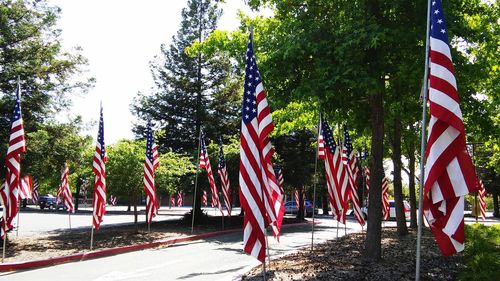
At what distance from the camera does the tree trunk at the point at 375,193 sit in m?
9.49

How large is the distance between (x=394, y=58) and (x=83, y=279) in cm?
816

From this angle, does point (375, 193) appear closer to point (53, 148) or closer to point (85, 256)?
point (85, 256)

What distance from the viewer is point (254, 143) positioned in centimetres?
729

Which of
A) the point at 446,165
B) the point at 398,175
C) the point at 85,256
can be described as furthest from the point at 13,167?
the point at 398,175

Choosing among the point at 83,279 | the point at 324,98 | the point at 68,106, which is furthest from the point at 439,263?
the point at 68,106

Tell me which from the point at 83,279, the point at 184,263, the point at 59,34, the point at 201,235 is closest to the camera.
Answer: the point at 83,279

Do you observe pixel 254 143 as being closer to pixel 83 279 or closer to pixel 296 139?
pixel 83 279

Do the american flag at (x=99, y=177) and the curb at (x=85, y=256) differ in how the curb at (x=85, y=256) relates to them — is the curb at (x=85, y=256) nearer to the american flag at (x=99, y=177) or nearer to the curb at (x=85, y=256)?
the curb at (x=85, y=256)

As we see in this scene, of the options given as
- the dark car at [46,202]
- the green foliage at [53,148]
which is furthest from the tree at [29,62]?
the dark car at [46,202]

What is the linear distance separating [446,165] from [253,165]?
291 centimetres

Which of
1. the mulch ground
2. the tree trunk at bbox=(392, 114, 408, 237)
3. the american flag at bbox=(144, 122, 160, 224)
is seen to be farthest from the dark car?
the mulch ground

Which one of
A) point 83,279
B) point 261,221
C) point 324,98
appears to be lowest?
point 83,279

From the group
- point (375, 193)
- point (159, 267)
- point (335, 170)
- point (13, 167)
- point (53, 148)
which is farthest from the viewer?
point (53, 148)

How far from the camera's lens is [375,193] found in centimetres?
952
